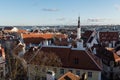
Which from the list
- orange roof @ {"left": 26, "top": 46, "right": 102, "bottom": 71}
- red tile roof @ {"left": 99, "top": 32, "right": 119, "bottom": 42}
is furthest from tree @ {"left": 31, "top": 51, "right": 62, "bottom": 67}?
red tile roof @ {"left": 99, "top": 32, "right": 119, "bottom": 42}

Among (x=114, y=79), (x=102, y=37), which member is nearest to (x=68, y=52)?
(x=114, y=79)

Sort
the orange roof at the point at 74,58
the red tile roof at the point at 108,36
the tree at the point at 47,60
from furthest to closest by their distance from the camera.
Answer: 1. the red tile roof at the point at 108,36
2. the orange roof at the point at 74,58
3. the tree at the point at 47,60

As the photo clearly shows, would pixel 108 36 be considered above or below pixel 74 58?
below

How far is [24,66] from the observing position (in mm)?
33094

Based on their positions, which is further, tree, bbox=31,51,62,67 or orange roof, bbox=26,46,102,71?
orange roof, bbox=26,46,102,71

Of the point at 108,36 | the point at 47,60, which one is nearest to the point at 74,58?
the point at 47,60

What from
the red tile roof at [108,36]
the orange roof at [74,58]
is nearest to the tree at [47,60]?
the orange roof at [74,58]

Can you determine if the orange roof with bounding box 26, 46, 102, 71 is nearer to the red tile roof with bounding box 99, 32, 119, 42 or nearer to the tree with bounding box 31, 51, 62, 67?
the tree with bounding box 31, 51, 62, 67

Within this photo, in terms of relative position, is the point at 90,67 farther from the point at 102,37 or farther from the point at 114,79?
the point at 102,37

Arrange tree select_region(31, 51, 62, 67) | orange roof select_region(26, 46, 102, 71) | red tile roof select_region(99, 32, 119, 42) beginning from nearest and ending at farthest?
tree select_region(31, 51, 62, 67)
orange roof select_region(26, 46, 102, 71)
red tile roof select_region(99, 32, 119, 42)

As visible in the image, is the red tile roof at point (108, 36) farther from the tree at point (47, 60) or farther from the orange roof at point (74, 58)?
the tree at point (47, 60)

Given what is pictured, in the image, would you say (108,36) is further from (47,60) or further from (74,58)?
(47,60)

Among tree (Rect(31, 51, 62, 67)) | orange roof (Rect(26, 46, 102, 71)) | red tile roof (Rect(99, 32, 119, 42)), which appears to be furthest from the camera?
red tile roof (Rect(99, 32, 119, 42))

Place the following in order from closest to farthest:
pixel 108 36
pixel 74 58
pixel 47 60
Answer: pixel 47 60 → pixel 74 58 → pixel 108 36
